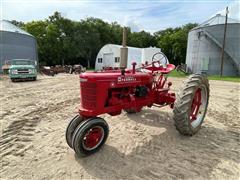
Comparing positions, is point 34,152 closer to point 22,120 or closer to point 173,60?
point 22,120

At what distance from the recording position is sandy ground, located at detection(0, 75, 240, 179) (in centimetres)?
324

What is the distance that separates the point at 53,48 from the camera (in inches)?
1427

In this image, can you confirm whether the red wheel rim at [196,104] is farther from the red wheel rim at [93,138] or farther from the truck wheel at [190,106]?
the red wheel rim at [93,138]

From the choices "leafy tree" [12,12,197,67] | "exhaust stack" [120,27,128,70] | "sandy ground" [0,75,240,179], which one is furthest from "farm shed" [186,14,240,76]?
"exhaust stack" [120,27,128,70]

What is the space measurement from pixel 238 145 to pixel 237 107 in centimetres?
323

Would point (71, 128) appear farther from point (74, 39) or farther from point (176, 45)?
point (176, 45)

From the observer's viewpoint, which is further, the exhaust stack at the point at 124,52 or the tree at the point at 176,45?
the tree at the point at 176,45

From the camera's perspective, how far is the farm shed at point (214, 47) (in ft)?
77.2

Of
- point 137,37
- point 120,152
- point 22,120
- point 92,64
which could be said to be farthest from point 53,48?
point 120,152

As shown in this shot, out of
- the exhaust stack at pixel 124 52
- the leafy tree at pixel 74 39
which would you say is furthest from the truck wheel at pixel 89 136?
the leafy tree at pixel 74 39

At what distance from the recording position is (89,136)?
143 inches

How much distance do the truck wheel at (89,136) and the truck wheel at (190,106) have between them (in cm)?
134

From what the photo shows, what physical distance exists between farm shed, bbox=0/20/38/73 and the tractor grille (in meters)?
24.1

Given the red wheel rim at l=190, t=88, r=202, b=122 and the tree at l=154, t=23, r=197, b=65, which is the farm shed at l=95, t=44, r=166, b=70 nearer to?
the tree at l=154, t=23, r=197, b=65
